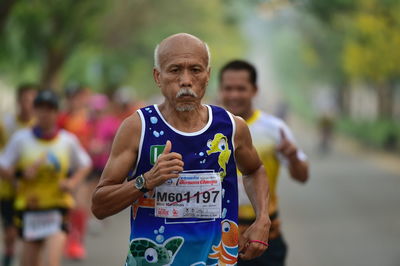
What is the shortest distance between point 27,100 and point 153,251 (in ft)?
15.2

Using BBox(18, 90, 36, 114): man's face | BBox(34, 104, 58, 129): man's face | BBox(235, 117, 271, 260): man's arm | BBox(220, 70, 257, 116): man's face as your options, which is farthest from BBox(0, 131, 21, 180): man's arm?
BBox(235, 117, 271, 260): man's arm

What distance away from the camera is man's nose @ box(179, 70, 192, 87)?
3260mm

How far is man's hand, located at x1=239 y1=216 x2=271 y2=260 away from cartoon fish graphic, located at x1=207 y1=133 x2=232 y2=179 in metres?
0.28

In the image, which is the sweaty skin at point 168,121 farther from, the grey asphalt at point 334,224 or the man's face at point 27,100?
the grey asphalt at point 334,224

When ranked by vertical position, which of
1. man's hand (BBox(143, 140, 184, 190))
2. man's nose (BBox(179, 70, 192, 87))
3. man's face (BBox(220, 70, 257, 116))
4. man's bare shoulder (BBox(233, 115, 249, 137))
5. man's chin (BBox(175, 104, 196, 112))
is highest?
man's face (BBox(220, 70, 257, 116))

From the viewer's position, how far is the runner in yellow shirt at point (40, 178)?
20.7 ft

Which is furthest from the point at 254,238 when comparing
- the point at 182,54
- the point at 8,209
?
the point at 8,209

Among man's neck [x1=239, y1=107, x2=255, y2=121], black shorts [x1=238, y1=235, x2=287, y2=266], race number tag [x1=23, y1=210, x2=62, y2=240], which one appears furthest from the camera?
race number tag [x1=23, y1=210, x2=62, y2=240]

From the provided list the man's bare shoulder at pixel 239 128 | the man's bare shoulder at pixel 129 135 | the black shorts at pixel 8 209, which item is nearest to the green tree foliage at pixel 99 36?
the black shorts at pixel 8 209

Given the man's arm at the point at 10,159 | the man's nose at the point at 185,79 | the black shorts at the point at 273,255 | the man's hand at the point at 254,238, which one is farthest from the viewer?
the man's arm at the point at 10,159

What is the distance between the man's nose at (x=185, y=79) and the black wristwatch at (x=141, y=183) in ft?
1.33

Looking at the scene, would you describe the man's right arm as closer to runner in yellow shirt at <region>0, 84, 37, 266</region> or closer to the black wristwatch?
the black wristwatch

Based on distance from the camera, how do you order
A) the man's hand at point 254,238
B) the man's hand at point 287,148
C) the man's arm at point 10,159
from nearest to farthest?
1. the man's hand at point 254,238
2. the man's hand at point 287,148
3. the man's arm at point 10,159

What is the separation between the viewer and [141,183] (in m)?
3.20
